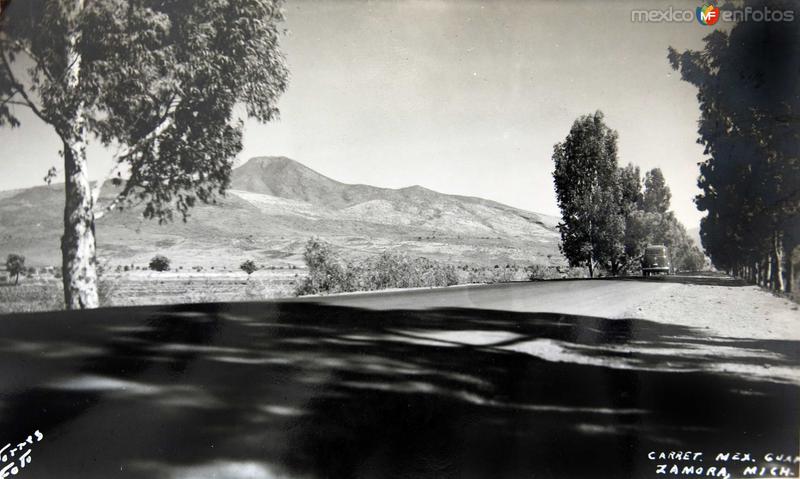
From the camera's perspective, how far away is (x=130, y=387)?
3162 millimetres

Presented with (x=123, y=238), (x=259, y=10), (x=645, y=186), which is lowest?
(x=123, y=238)

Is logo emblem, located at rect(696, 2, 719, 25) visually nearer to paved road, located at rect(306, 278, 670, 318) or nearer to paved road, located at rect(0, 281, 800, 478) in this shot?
paved road, located at rect(0, 281, 800, 478)

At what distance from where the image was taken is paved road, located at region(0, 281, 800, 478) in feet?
8.76

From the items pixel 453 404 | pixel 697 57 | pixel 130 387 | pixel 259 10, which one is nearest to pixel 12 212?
pixel 130 387

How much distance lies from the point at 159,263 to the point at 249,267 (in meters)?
1.09

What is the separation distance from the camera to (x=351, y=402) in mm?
3150

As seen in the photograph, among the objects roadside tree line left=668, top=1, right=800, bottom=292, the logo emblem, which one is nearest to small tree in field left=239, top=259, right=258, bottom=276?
roadside tree line left=668, top=1, right=800, bottom=292

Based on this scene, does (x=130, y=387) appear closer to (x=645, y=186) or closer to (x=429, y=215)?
(x=429, y=215)

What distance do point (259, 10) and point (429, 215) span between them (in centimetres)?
271

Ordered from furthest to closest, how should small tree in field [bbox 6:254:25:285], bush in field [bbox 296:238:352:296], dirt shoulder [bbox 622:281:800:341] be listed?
bush in field [bbox 296:238:352:296] → dirt shoulder [bbox 622:281:800:341] → small tree in field [bbox 6:254:25:285]

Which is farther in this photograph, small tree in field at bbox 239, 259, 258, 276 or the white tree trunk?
small tree in field at bbox 239, 259, 258, 276

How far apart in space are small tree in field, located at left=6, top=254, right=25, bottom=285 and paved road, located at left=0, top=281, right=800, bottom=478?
356mm

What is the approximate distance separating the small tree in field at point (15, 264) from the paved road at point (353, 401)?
1.17 feet

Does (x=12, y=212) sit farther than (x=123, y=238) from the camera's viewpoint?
No
